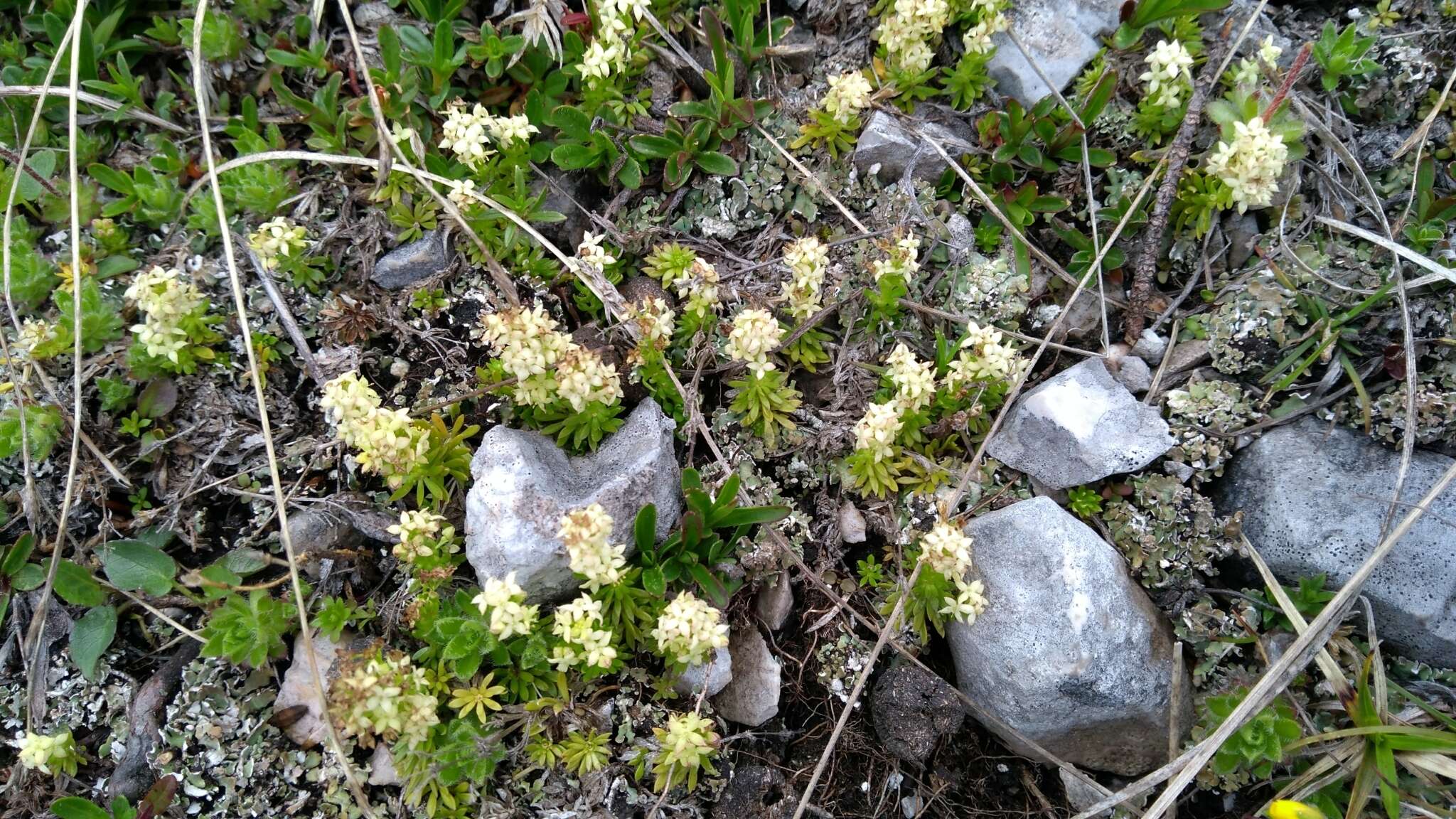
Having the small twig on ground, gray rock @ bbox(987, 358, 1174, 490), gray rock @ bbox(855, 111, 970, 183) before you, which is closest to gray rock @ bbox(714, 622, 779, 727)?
gray rock @ bbox(987, 358, 1174, 490)

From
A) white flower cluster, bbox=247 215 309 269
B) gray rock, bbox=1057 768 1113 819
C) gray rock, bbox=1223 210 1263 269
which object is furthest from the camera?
gray rock, bbox=1223 210 1263 269

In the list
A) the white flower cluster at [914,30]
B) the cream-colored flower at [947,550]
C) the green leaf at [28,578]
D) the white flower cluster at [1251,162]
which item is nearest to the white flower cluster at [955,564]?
the cream-colored flower at [947,550]

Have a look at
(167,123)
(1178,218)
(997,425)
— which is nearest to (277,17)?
(167,123)

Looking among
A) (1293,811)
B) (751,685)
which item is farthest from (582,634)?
(1293,811)

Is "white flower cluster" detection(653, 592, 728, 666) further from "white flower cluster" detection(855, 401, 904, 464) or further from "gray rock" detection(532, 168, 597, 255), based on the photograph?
"gray rock" detection(532, 168, 597, 255)

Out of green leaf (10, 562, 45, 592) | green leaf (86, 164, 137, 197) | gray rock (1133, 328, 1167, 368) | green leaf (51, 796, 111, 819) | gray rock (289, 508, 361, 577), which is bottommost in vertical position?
green leaf (51, 796, 111, 819)

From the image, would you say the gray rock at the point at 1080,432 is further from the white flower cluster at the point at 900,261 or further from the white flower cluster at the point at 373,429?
the white flower cluster at the point at 373,429

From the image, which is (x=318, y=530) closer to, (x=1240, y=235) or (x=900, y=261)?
(x=900, y=261)
